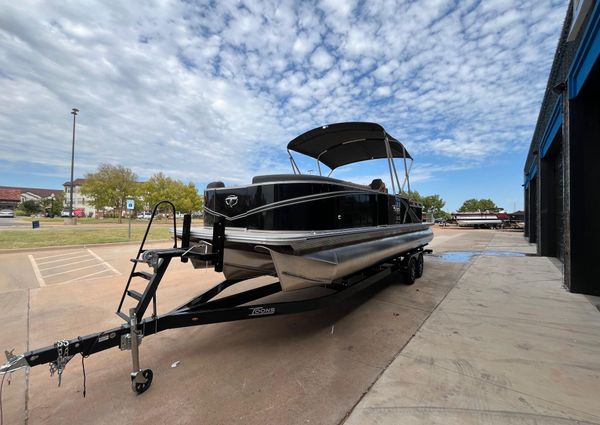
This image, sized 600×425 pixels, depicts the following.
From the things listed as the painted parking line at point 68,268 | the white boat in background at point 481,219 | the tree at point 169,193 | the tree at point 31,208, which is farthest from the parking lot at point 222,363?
the tree at point 31,208

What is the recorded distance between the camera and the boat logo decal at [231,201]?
3.22 m

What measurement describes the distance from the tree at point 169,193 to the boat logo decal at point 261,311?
115 feet

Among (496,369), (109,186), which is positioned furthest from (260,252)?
(109,186)

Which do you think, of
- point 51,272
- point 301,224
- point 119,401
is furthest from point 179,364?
point 51,272

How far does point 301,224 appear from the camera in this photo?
2967mm

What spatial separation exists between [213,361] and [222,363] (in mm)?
98

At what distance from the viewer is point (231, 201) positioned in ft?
10.7

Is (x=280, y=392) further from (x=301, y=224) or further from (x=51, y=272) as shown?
(x=51, y=272)

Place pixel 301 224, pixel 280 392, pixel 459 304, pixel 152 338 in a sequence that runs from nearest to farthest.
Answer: pixel 280 392
pixel 301 224
pixel 152 338
pixel 459 304

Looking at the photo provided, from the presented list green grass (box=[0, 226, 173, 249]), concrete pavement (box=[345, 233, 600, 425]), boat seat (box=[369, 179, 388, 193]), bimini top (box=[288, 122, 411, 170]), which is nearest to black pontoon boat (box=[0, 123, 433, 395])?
bimini top (box=[288, 122, 411, 170])

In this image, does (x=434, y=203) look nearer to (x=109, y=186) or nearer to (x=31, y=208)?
(x=109, y=186)

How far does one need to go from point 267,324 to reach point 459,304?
9.45ft

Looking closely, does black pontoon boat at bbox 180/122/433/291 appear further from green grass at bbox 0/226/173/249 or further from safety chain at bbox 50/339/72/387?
green grass at bbox 0/226/173/249

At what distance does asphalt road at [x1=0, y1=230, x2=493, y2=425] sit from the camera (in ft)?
6.75
